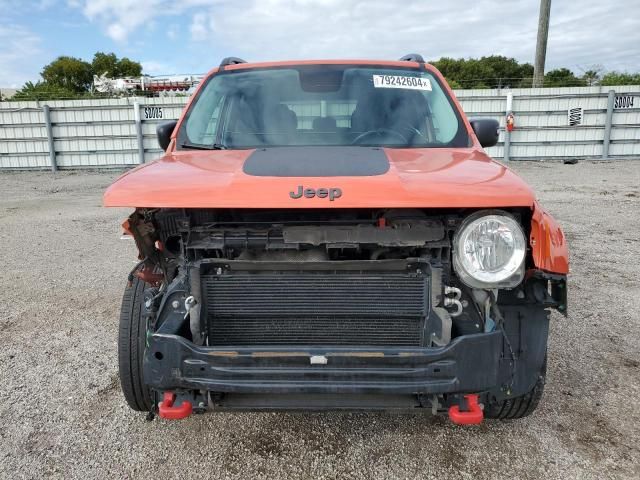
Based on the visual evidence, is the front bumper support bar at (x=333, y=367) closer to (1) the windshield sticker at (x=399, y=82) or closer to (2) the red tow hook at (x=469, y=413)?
(2) the red tow hook at (x=469, y=413)

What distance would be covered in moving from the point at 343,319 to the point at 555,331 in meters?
2.31

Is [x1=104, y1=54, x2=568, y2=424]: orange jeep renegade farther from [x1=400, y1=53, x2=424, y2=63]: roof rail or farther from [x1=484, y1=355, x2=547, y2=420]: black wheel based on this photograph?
[x1=400, y1=53, x2=424, y2=63]: roof rail

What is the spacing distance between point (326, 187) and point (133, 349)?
128cm

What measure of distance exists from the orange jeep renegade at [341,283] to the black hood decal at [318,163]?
1 cm

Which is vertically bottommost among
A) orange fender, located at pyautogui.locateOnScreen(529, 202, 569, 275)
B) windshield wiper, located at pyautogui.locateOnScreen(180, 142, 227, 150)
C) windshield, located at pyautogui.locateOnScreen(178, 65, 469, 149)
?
orange fender, located at pyautogui.locateOnScreen(529, 202, 569, 275)

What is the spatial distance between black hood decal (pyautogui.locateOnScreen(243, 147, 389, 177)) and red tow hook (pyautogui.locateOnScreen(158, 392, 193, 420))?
94cm

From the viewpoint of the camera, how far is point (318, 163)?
2068mm

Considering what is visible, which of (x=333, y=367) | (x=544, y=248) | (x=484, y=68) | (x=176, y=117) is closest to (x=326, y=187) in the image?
(x=333, y=367)

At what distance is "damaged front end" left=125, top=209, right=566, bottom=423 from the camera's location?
1835 millimetres

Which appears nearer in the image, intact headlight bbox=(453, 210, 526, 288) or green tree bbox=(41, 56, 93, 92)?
intact headlight bbox=(453, 210, 526, 288)

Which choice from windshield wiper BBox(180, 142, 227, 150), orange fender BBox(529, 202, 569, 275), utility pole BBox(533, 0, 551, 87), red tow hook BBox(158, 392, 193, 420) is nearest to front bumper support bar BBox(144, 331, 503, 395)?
red tow hook BBox(158, 392, 193, 420)

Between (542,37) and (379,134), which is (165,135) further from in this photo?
(542,37)

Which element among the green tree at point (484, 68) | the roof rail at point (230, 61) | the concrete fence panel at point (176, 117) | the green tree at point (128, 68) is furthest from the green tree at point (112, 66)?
the roof rail at point (230, 61)

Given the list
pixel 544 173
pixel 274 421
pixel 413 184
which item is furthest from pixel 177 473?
pixel 544 173
